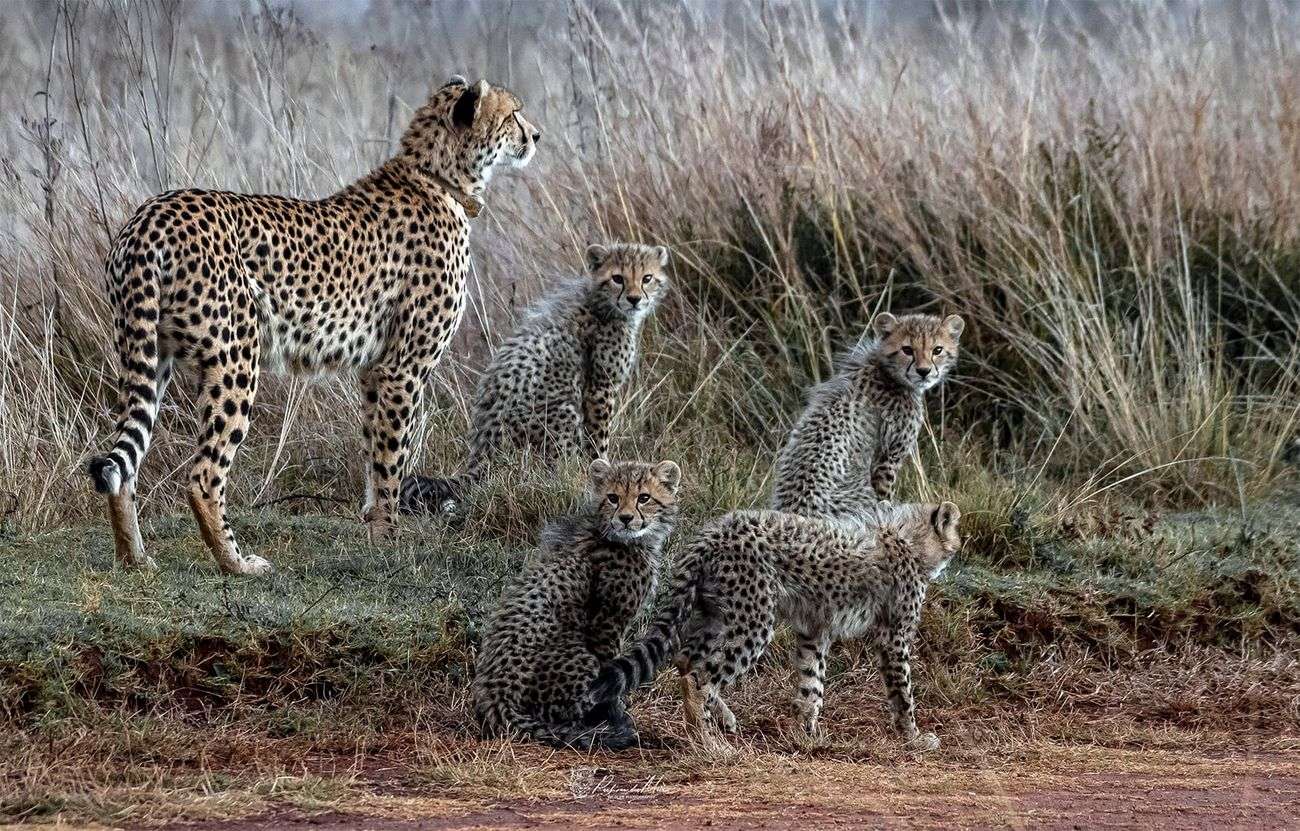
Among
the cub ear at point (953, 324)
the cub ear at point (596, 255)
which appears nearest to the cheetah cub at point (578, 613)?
the cub ear at point (953, 324)

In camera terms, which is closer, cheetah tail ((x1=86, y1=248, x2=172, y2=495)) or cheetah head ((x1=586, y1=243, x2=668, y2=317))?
cheetah tail ((x1=86, y1=248, x2=172, y2=495))

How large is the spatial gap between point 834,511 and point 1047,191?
2.86 meters

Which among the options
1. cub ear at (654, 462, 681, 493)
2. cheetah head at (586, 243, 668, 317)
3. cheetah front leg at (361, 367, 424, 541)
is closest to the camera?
cub ear at (654, 462, 681, 493)

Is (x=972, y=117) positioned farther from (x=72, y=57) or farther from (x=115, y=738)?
(x=115, y=738)

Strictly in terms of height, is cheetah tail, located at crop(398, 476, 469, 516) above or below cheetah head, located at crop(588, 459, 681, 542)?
below

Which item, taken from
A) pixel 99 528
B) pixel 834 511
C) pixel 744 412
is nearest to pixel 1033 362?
pixel 744 412

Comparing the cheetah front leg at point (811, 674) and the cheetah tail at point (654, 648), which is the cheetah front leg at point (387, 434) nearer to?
the cheetah tail at point (654, 648)

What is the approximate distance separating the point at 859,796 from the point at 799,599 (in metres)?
0.79

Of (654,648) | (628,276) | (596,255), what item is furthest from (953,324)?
(654,648)

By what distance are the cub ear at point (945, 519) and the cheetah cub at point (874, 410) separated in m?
0.62

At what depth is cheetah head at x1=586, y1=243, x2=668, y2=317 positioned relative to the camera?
238 inches

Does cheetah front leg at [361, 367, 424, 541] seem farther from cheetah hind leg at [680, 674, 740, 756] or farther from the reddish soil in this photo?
the reddish soil

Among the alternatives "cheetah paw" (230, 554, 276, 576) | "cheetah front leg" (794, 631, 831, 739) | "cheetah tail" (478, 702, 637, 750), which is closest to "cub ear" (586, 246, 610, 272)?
"cheetah paw" (230, 554, 276, 576)

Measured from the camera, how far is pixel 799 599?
4484 mm
